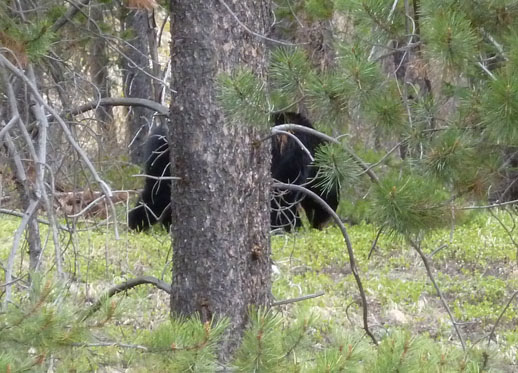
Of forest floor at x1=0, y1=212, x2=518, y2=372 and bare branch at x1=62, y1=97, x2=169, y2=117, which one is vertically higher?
bare branch at x1=62, y1=97, x2=169, y2=117

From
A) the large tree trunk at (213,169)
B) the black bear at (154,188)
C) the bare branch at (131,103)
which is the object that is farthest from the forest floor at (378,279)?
the large tree trunk at (213,169)

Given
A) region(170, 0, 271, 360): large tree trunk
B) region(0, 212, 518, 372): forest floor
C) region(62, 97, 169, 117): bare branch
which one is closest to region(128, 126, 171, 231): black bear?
region(0, 212, 518, 372): forest floor

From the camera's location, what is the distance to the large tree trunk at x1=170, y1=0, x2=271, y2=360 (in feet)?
14.7

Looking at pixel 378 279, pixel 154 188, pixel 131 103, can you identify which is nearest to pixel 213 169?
pixel 131 103

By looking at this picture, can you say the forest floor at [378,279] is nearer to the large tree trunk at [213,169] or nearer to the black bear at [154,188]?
the black bear at [154,188]

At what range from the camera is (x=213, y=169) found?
4.50 meters

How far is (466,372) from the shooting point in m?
3.24

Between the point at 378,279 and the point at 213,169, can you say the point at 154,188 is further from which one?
the point at 213,169

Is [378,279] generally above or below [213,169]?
below

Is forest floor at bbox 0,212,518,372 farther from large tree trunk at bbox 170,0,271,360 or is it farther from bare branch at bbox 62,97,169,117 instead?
large tree trunk at bbox 170,0,271,360

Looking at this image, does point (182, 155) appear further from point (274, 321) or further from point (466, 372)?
point (466, 372)

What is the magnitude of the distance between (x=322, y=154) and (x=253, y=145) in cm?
59

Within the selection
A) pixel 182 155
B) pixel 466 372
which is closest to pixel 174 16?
pixel 182 155

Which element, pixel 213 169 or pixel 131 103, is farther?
pixel 131 103
